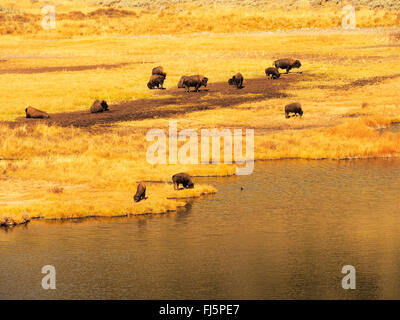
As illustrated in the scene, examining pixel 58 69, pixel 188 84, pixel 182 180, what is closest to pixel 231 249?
pixel 182 180

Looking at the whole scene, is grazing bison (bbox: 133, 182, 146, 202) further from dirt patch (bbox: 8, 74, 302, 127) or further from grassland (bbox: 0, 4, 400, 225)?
dirt patch (bbox: 8, 74, 302, 127)

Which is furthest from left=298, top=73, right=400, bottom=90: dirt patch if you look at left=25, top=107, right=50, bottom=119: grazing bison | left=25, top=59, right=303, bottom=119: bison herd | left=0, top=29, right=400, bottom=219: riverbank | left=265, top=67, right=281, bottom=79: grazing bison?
left=25, top=107, right=50, bottom=119: grazing bison

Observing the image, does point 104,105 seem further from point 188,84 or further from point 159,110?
point 188,84

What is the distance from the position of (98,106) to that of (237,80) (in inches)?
554

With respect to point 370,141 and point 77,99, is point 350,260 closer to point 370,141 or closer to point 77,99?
point 370,141

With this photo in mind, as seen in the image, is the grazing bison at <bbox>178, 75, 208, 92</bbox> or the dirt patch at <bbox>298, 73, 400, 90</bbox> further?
the dirt patch at <bbox>298, 73, 400, 90</bbox>

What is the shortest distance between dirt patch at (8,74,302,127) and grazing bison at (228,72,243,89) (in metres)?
0.41

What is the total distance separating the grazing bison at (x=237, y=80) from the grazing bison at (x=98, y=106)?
13.1 metres

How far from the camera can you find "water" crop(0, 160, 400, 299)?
25.9 metres

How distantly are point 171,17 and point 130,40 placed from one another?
63.9ft

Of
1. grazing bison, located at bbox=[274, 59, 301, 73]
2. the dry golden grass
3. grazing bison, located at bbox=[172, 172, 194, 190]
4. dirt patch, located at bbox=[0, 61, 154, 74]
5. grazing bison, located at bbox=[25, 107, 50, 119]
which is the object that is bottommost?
grazing bison, located at bbox=[172, 172, 194, 190]

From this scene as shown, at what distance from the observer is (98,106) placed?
58.6 meters

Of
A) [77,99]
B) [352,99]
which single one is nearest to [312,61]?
[352,99]

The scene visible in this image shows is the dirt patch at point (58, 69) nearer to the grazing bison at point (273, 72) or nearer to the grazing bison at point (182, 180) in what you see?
the grazing bison at point (273, 72)
